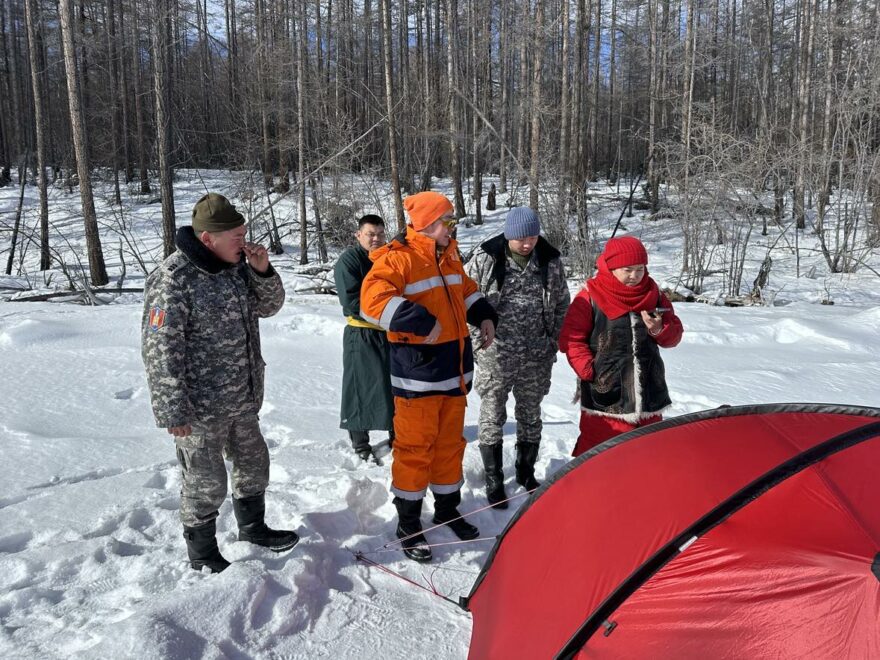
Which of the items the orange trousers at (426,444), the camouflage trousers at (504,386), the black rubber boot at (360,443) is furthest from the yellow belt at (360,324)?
the orange trousers at (426,444)

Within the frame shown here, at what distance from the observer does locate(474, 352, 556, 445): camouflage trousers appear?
3488 millimetres

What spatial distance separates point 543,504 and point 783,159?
38.7 feet

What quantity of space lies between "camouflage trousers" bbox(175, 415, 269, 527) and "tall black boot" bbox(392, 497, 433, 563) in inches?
31.3

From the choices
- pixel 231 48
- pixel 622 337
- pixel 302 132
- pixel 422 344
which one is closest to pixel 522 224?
pixel 622 337

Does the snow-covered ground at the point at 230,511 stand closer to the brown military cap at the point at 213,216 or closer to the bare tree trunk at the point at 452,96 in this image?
the brown military cap at the point at 213,216

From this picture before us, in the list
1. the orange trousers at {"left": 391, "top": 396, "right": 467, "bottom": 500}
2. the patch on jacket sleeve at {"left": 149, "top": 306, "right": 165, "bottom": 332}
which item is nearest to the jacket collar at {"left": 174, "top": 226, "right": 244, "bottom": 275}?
the patch on jacket sleeve at {"left": 149, "top": 306, "right": 165, "bottom": 332}

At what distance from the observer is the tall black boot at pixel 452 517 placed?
10.4 ft

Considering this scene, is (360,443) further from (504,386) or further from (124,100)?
(124,100)

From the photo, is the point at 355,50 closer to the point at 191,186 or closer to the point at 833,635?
the point at 191,186

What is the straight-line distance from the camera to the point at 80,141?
12.3 metres

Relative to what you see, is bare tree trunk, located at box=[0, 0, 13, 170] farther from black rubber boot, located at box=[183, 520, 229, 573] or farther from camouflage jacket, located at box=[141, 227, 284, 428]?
black rubber boot, located at box=[183, 520, 229, 573]

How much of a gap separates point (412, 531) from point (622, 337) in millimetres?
1422

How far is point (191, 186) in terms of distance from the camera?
23.9m

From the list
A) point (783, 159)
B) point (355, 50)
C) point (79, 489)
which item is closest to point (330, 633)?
point (79, 489)
